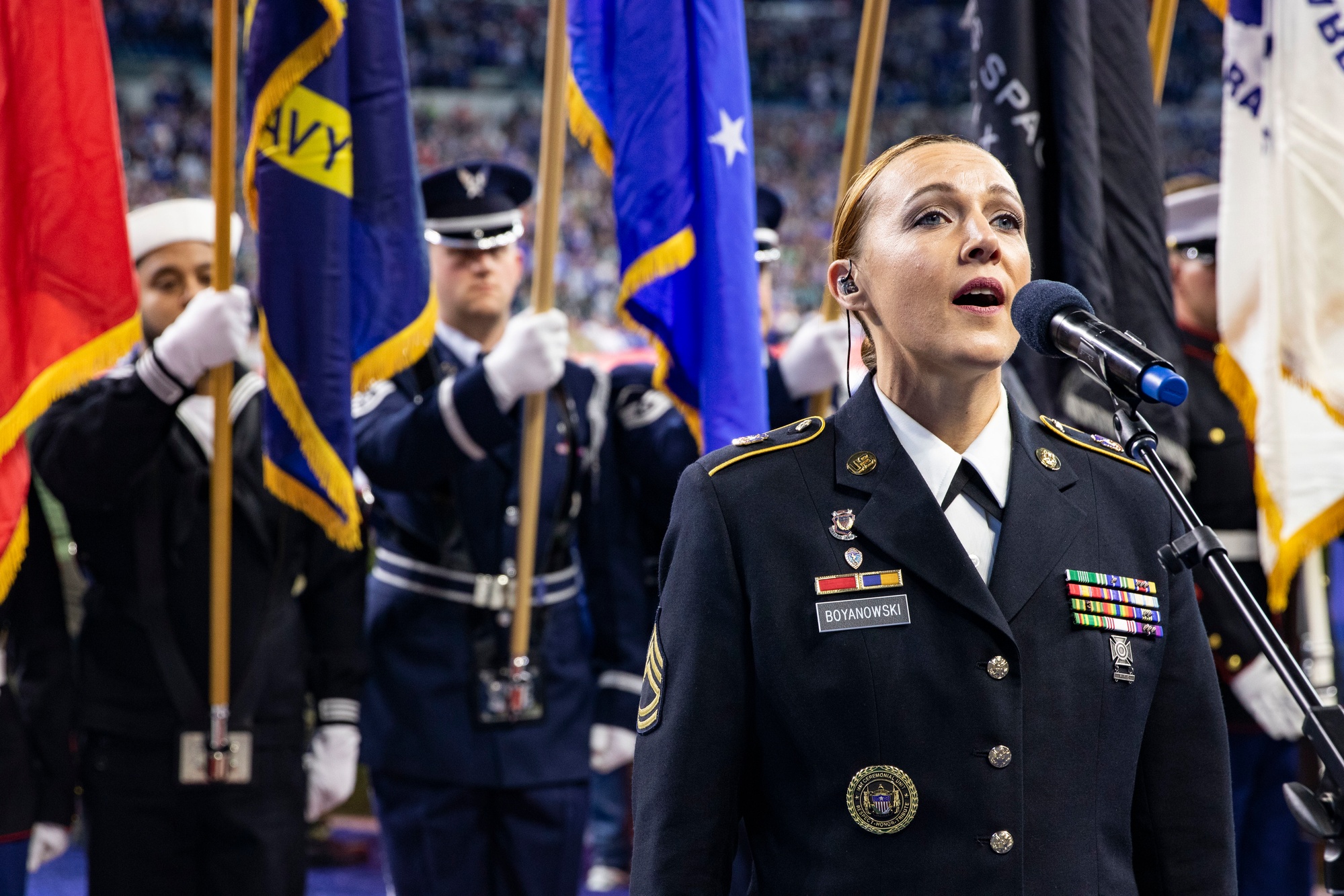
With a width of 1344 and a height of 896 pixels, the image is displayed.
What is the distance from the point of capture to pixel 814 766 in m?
1.42

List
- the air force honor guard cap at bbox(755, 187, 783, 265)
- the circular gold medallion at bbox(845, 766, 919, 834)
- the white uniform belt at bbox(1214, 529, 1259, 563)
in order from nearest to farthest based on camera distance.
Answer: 1. the circular gold medallion at bbox(845, 766, 919, 834)
2. the white uniform belt at bbox(1214, 529, 1259, 563)
3. the air force honor guard cap at bbox(755, 187, 783, 265)

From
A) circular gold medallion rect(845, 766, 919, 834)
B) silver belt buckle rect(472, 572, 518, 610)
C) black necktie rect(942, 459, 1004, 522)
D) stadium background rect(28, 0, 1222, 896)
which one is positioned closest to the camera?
circular gold medallion rect(845, 766, 919, 834)

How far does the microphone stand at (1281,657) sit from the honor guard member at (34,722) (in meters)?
2.52

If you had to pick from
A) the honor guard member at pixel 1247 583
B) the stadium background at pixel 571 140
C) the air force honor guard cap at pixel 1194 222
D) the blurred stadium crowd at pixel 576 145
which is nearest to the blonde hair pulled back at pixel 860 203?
the honor guard member at pixel 1247 583

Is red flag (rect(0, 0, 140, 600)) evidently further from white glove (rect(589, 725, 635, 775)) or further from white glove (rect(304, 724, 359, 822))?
white glove (rect(589, 725, 635, 775))

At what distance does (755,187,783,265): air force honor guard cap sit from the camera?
4.11m

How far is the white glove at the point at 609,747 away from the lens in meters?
3.44

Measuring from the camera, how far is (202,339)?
293cm

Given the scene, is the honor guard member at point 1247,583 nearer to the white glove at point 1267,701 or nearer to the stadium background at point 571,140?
the white glove at point 1267,701

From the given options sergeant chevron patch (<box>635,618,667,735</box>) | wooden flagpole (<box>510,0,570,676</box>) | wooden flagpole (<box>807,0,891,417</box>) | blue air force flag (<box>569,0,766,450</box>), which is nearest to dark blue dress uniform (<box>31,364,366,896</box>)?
wooden flagpole (<box>510,0,570,676</box>)

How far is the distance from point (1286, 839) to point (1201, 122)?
59.1 ft

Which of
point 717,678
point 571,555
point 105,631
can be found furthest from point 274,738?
point 717,678

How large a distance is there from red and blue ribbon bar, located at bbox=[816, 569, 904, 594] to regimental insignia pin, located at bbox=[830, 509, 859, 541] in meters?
0.05

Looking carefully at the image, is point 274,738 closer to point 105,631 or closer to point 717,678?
point 105,631
